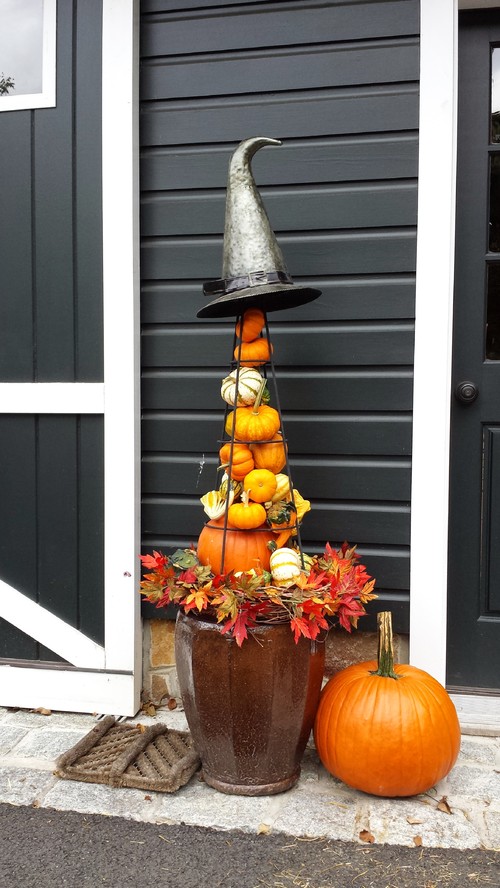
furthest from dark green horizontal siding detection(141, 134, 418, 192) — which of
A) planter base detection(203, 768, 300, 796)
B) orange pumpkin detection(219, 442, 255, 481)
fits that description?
planter base detection(203, 768, 300, 796)

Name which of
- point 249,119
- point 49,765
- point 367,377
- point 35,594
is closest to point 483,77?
point 249,119

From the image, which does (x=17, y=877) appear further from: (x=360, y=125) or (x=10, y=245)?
(x=360, y=125)

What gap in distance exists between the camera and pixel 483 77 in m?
2.64

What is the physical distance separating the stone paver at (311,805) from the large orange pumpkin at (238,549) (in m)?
0.69

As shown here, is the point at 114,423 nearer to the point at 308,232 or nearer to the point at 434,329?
the point at 308,232

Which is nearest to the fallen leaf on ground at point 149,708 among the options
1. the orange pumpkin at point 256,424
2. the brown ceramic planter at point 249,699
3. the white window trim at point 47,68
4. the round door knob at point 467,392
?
the brown ceramic planter at point 249,699

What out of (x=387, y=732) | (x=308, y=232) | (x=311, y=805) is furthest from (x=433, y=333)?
(x=311, y=805)

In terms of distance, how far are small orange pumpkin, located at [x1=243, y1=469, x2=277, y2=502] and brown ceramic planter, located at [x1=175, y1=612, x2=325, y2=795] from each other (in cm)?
39

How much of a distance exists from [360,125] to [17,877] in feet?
8.28

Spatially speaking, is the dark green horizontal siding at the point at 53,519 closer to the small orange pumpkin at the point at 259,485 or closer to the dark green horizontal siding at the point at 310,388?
the dark green horizontal siding at the point at 310,388

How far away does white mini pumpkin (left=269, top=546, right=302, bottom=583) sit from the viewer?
7.09 feet

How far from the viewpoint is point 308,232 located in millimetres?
2652

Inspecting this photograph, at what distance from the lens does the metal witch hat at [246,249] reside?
225cm

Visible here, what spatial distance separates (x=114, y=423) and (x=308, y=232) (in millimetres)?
999
